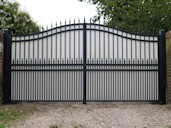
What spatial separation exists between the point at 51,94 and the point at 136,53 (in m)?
2.81

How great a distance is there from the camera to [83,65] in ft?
28.9

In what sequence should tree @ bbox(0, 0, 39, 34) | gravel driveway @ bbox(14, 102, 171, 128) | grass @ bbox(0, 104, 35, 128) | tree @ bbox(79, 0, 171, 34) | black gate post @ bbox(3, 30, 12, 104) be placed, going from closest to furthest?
1. gravel driveway @ bbox(14, 102, 171, 128)
2. grass @ bbox(0, 104, 35, 128)
3. black gate post @ bbox(3, 30, 12, 104)
4. tree @ bbox(79, 0, 171, 34)
5. tree @ bbox(0, 0, 39, 34)

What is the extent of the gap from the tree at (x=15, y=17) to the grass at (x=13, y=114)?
12.5m

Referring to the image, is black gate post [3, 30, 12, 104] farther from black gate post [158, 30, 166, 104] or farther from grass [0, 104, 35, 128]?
black gate post [158, 30, 166, 104]

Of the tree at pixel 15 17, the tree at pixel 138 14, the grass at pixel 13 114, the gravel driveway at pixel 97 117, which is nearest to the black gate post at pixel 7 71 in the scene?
the grass at pixel 13 114

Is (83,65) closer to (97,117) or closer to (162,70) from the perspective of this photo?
(162,70)

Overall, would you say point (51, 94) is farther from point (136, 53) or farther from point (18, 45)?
point (136, 53)

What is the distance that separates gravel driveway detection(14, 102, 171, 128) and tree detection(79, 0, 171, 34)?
18.5 feet

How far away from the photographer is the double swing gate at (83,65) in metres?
8.86

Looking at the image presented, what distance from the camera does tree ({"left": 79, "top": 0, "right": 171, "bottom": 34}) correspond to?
1284 cm

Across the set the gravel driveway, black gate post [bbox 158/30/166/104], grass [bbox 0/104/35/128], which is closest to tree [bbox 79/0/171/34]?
black gate post [bbox 158/30/166/104]

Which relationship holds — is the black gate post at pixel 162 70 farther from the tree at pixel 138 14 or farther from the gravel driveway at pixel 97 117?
the tree at pixel 138 14

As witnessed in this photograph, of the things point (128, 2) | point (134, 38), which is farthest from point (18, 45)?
point (128, 2)

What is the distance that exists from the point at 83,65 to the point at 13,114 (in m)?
2.73
